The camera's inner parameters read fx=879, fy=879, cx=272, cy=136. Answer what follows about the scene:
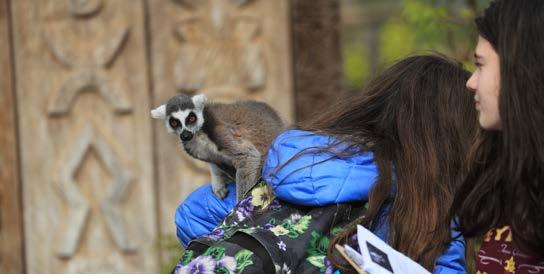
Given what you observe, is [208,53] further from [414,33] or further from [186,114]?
[414,33]

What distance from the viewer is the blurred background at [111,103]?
4.68 meters

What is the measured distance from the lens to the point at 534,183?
1.70m

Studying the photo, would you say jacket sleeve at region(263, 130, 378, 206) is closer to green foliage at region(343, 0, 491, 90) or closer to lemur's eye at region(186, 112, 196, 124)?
green foliage at region(343, 0, 491, 90)

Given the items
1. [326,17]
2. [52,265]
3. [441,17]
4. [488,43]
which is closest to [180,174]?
[52,265]

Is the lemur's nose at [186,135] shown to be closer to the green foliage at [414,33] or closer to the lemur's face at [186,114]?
the lemur's face at [186,114]

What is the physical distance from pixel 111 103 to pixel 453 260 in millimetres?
3023

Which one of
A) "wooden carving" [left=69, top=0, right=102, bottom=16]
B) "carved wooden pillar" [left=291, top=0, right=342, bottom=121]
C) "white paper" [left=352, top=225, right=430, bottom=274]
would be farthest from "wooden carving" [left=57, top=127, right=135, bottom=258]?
"white paper" [left=352, top=225, right=430, bottom=274]

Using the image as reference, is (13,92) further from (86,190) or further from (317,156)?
(317,156)

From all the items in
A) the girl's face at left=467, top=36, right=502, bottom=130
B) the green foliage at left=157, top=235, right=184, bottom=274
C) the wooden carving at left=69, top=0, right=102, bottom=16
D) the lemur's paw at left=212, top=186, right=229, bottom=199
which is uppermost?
the wooden carving at left=69, top=0, right=102, bottom=16

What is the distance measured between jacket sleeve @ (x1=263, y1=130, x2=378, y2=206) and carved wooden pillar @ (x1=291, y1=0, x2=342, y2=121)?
277cm

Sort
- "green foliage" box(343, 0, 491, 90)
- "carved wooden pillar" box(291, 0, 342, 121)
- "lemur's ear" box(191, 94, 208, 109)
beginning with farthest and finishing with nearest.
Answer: "carved wooden pillar" box(291, 0, 342, 121)
"green foliage" box(343, 0, 491, 90)
"lemur's ear" box(191, 94, 208, 109)

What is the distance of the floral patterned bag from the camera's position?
6.09 feet

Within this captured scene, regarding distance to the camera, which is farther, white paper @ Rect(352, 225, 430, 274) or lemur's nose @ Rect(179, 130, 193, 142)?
lemur's nose @ Rect(179, 130, 193, 142)

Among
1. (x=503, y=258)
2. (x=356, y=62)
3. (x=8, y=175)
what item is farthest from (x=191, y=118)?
(x=356, y=62)
